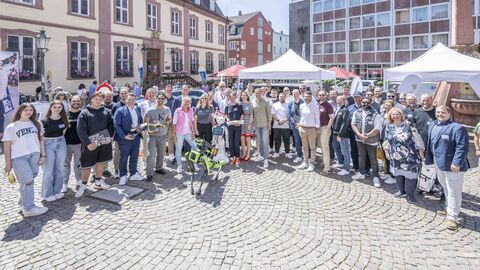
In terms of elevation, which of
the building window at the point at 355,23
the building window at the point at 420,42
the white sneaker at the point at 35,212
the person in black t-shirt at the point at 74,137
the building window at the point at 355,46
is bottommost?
the white sneaker at the point at 35,212

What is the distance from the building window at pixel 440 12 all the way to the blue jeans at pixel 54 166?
4284 cm

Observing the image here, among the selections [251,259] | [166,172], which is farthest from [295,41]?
[251,259]

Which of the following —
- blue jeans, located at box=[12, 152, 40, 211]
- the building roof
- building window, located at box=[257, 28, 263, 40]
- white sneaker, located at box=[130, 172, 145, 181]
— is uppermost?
building window, located at box=[257, 28, 263, 40]

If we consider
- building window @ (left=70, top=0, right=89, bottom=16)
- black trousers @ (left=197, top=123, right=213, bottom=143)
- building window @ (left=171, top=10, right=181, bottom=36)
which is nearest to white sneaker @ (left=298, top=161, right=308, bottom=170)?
black trousers @ (left=197, top=123, right=213, bottom=143)

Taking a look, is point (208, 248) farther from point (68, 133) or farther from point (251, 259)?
point (68, 133)

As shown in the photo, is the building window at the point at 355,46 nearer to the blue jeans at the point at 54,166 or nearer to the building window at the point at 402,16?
the building window at the point at 402,16

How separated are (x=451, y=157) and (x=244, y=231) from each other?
3.36 metres

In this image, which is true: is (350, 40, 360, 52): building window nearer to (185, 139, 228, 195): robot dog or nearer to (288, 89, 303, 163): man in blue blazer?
(288, 89, 303, 163): man in blue blazer

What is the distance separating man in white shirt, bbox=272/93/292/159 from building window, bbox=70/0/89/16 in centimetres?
1727

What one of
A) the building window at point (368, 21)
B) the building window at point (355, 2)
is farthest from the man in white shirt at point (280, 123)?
the building window at point (355, 2)

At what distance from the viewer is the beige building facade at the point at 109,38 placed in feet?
57.6

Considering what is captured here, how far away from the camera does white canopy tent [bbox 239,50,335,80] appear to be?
11.4m

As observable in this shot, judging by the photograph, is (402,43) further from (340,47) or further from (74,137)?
(74,137)

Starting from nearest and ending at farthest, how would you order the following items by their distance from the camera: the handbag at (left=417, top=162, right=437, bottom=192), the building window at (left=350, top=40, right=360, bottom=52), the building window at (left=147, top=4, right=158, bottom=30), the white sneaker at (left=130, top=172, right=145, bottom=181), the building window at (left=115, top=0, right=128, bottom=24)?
1. the handbag at (left=417, top=162, right=437, bottom=192)
2. the white sneaker at (left=130, top=172, right=145, bottom=181)
3. the building window at (left=115, top=0, right=128, bottom=24)
4. the building window at (left=147, top=4, right=158, bottom=30)
5. the building window at (left=350, top=40, right=360, bottom=52)
